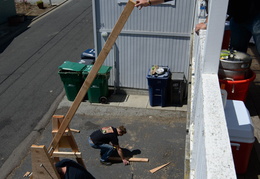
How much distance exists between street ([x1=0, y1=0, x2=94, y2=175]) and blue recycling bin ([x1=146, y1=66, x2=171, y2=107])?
317 cm

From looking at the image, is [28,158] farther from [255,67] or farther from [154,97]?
[255,67]

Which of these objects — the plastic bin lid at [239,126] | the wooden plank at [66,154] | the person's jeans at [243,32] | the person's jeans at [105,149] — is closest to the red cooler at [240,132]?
the plastic bin lid at [239,126]

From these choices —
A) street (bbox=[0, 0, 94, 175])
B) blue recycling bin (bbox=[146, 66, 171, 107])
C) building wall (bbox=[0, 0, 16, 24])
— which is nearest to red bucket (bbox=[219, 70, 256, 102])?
blue recycling bin (bbox=[146, 66, 171, 107])

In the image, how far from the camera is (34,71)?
1220cm

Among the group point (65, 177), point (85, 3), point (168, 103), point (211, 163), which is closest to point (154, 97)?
point (168, 103)

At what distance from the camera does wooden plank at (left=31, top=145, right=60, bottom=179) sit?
3.79m

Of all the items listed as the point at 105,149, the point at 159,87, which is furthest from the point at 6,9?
the point at 105,149

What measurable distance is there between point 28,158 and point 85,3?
58.8 feet

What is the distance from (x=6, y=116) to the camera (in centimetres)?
915

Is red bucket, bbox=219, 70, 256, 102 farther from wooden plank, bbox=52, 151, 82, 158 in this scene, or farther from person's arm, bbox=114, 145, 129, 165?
person's arm, bbox=114, 145, 129, 165

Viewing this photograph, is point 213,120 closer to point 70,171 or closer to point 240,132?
point 240,132

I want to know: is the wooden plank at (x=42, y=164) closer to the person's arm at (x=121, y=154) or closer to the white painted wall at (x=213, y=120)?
the white painted wall at (x=213, y=120)

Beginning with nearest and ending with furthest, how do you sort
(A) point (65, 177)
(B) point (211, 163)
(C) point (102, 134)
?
(B) point (211, 163)
(A) point (65, 177)
(C) point (102, 134)

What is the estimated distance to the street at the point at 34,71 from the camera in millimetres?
8539
